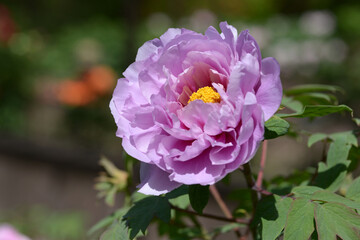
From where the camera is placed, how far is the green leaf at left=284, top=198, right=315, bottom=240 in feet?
2.03

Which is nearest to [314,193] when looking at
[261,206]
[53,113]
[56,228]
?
[261,206]

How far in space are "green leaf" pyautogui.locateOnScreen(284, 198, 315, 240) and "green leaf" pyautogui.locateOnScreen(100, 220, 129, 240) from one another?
0.23m

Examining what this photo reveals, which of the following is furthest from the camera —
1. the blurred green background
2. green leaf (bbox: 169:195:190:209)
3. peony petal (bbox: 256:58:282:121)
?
the blurred green background

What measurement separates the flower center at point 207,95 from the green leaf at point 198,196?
112 mm

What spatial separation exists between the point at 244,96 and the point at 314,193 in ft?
0.58

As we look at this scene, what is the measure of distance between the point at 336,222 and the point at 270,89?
0.19 m

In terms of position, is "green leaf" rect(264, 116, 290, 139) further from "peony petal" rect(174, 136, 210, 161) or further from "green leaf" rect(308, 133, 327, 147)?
"green leaf" rect(308, 133, 327, 147)

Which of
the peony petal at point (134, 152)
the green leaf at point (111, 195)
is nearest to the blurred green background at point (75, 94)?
the green leaf at point (111, 195)

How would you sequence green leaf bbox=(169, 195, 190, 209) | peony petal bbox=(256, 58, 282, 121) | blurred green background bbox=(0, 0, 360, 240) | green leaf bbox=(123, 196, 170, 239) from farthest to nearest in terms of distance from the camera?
blurred green background bbox=(0, 0, 360, 240)
green leaf bbox=(169, 195, 190, 209)
green leaf bbox=(123, 196, 170, 239)
peony petal bbox=(256, 58, 282, 121)

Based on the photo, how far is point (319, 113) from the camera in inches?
26.0

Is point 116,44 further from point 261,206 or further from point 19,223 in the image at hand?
point 261,206

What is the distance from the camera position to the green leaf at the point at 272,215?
63 cm

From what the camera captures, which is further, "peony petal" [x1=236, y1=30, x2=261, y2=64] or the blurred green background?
the blurred green background

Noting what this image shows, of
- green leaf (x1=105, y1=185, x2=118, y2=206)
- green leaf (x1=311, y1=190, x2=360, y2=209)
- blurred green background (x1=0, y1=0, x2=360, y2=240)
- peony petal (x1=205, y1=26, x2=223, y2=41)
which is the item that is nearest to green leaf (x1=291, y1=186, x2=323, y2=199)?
green leaf (x1=311, y1=190, x2=360, y2=209)
